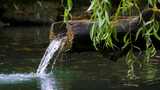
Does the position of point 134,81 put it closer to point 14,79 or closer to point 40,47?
point 14,79

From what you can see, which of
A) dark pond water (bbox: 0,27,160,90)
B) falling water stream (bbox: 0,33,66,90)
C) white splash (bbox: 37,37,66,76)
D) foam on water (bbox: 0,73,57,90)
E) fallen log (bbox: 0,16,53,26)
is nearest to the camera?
white splash (bbox: 37,37,66,76)

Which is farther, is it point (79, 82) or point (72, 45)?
point (79, 82)

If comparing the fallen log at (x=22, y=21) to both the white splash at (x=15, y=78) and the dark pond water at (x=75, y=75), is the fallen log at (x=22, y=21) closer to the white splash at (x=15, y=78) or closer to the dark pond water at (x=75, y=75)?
the dark pond water at (x=75, y=75)

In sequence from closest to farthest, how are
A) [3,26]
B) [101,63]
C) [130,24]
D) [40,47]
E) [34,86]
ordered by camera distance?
[130,24] → [34,86] → [101,63] → [40,47] → [3,26]

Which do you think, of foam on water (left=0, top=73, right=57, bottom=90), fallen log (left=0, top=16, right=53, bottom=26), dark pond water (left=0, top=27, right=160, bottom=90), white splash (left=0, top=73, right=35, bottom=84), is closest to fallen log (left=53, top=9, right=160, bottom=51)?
dark pond water (left=0, top=27, right=160, bottom=90)

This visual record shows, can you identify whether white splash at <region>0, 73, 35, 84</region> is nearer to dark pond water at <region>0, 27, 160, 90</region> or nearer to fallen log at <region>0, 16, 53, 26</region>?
dark pond water at <region>0, 27, 160, 90</region>

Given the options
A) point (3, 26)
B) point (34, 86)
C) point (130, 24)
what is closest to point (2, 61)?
point (34, 86)

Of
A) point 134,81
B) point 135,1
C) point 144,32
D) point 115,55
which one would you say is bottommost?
point 134,81

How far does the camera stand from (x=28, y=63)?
12.2 meters

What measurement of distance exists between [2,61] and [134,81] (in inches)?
194

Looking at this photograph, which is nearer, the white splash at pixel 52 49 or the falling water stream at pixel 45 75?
the white splash at pixel 52 49

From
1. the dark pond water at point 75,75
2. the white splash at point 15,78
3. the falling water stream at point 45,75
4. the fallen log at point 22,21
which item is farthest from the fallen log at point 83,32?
Result: the fallen log at point 22,21

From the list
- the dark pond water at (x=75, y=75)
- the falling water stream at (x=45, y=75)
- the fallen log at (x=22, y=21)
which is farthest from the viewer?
the fallen log at (x=22, y=21)

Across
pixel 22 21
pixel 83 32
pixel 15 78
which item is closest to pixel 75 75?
pixel 15 78
